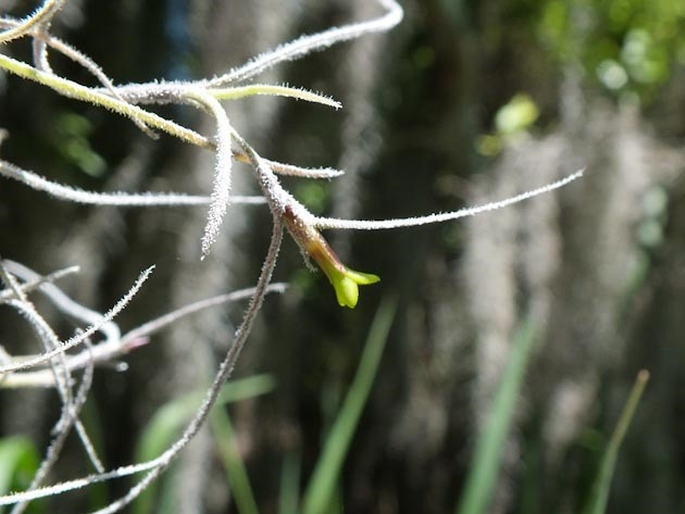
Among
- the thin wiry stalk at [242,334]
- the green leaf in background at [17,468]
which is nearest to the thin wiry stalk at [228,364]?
the thin wiry stalk at [242,334]

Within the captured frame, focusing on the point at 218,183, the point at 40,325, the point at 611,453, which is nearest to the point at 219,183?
the point at 218,183

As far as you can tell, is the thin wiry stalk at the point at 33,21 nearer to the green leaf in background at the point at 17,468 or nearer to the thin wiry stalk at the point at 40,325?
the thin wiry stalk at the point at 40,325

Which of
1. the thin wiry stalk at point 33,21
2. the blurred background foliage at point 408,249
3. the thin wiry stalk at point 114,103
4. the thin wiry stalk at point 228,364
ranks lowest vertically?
the thin wiry stalk at point 228,364

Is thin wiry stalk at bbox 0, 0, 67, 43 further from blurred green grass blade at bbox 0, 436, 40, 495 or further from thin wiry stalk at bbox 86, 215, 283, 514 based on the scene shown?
blurred green grass blade at bbox 0, 436, 40, 495

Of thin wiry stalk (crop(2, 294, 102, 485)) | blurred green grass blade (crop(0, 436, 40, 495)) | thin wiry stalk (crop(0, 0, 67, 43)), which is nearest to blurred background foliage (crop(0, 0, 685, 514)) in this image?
blurred green grass blade (crop(0, 436, 40, 495))

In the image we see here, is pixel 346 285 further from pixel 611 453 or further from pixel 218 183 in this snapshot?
pixel 611 453

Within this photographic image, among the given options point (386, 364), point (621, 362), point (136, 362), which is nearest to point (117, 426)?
point (136, 362)
